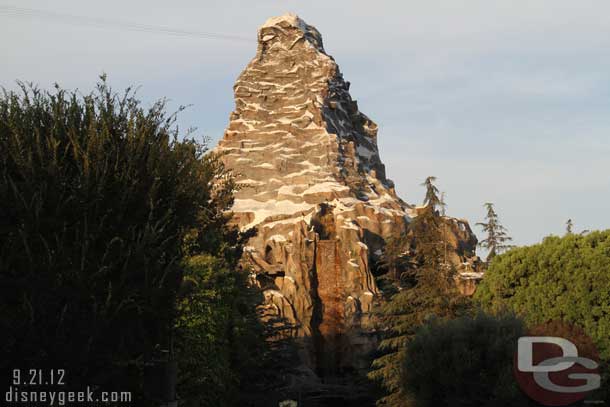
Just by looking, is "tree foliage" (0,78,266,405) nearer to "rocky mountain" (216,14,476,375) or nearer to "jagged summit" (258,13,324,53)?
"rocky mountain" (216,14,476,375)

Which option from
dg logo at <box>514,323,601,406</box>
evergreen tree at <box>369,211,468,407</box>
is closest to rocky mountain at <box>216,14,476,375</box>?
evergreen tree at <box>369,211,468,407</box>

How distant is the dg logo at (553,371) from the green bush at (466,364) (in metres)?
0.40

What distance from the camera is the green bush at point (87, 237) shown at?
40.1ft

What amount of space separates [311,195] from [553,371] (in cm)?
4187

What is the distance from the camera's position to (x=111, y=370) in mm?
12547

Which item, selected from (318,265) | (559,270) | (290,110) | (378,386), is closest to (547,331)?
(559,270)

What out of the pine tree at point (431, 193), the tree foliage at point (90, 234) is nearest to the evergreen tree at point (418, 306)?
the pine tree at point (431, 193)

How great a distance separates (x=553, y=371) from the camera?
25328 millimetres

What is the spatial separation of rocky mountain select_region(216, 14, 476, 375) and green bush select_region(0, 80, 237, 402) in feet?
114

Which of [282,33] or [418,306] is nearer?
[418,306]

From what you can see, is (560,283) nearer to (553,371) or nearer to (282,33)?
(553,371)

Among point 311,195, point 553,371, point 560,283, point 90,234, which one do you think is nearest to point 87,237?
point 90,234

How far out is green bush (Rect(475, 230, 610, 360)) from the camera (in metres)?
34.9

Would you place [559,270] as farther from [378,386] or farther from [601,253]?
[378,386]
